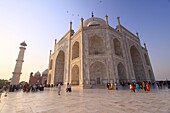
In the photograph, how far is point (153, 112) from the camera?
3.10 metres

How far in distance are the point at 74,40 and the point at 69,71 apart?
23.6 feet

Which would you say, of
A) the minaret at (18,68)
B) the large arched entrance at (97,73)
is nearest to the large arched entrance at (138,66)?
the large arched entrance at (97,73)

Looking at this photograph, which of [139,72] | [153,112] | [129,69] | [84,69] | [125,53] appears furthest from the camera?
[139,72]

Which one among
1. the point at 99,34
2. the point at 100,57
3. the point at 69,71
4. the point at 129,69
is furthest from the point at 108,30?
the point at 69,71

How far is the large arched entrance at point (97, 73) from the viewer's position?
58.4 feet

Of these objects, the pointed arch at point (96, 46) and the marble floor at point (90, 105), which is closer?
the marble floor at point (90, 105)

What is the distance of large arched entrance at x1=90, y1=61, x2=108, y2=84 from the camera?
58.4 feet

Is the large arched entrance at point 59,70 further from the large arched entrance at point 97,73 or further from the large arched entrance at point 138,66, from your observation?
the large arched entrance at point 138,66

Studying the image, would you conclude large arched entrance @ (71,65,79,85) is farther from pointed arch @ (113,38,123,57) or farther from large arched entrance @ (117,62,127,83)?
pointed arch @ (113,38,123,57)

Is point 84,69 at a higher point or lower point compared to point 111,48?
lower

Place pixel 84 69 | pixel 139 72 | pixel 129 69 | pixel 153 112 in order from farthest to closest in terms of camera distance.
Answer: pixel 139 72 < pixel 129 69 < pixel 84 69 < pixel 153 112

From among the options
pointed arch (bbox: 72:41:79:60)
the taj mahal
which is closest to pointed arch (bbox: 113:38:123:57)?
the taj mahal

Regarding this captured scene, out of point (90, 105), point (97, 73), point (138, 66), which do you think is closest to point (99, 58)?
point (97, 73)

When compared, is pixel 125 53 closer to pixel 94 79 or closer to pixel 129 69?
pixel 129 69
